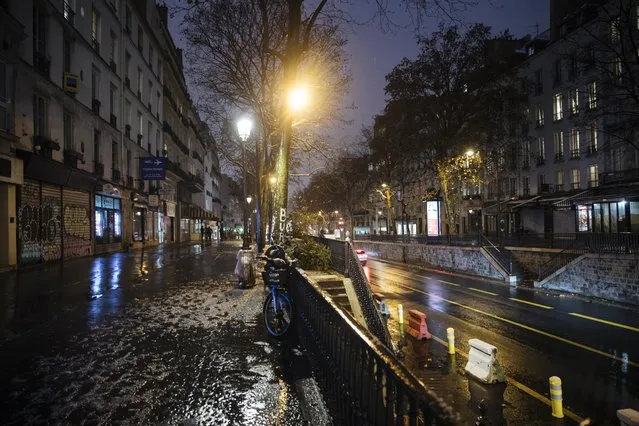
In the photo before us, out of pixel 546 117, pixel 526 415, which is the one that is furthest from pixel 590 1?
pixel 526 415

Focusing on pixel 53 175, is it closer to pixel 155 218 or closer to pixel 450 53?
pixel 155 218

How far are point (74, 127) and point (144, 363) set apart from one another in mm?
20909

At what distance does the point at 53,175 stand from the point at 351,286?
1548 centimetres

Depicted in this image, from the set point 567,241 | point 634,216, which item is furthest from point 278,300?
point 634,216

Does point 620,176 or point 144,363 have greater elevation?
point 620,176

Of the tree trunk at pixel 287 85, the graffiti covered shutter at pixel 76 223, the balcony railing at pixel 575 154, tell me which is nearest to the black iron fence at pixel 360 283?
the tree trunk at pixel 287 85

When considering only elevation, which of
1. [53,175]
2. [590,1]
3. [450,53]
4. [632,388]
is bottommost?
[632,388]

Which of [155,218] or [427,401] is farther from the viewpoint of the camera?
[155,218]

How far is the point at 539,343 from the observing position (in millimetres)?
10266

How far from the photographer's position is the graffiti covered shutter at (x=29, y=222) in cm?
1700

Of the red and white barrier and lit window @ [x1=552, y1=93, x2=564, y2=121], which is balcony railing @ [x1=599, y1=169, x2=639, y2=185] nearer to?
lit window @ [x1=552, y1=93, x2=564, y2=121]

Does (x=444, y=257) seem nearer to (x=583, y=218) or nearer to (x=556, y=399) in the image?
(x=583, y=218)

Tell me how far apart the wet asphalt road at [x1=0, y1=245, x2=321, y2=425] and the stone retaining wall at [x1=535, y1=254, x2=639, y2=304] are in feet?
47.5

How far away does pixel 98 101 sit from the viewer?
85.6ft
